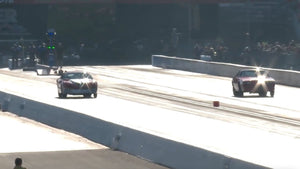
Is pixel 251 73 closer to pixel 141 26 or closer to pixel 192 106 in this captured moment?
pixel 192 106

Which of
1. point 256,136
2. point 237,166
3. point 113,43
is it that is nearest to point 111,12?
point 113,43

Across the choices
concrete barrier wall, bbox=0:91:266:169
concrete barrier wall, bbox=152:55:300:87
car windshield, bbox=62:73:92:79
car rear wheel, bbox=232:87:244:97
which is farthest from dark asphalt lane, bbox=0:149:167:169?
concrete barrier wall, bbox=152:55:300:87

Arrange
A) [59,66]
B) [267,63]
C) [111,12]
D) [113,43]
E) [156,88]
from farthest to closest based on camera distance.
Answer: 1. [111,12]
2. [113,43]
3. [59,66]
4. [267,63]
5. [156,88]

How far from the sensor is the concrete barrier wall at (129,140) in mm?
21875

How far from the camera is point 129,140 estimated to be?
2719 centimetres

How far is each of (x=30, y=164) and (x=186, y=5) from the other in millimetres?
72780

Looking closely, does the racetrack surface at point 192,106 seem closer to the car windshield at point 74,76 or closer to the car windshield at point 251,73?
the car windshield at point 74,76

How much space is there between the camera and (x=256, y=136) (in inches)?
1059

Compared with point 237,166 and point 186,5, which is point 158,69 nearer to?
point 186,5

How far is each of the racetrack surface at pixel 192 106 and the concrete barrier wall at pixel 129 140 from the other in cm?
43

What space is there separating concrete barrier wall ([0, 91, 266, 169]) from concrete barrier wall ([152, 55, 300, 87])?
2050 centimetres

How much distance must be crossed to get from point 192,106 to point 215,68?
22.0 meters

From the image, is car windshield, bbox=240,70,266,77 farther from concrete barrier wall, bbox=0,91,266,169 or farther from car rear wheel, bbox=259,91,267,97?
concrete barrier wall, bbox=0,91,266,169

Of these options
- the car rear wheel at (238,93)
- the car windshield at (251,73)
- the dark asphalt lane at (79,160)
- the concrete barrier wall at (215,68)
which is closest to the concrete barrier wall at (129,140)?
the dark asphalt lane at (79,160)
